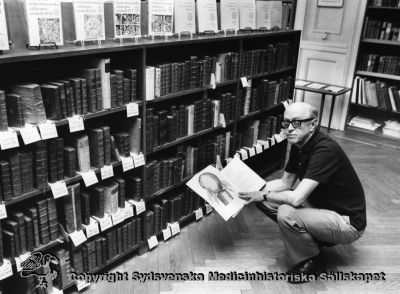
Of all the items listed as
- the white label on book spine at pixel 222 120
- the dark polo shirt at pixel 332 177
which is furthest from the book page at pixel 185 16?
the dark polo shirt at pixel 332 177

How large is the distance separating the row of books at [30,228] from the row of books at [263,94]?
1861mm

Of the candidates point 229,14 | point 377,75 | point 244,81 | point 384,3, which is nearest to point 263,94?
point 244,81

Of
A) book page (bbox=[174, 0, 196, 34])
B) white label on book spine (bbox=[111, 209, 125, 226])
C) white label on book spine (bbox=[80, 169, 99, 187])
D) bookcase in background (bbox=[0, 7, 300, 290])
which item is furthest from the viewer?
book page (bbox=[174, 0, 196, 34])

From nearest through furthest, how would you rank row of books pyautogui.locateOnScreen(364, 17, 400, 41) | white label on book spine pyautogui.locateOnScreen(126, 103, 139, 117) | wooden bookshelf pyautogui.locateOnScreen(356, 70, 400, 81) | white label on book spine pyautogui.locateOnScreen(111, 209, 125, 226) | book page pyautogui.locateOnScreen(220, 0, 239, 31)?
white label on book spine pyautogui.locateOnScreen(126, 103, 139, 117) < white label on book spine pyautogui.locateOnScreen(111, 209, 125, 226) < book page pyautogui.locateOnScreen(220, 0, 239, 31) < row of books pyautogui.locateOnScreen(364, 17, 400, 41) < wooden bookshelf pyautogui.locateOnScreen(356, 70, 400, 81)

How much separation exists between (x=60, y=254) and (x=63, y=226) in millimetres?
157

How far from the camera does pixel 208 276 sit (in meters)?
2.61

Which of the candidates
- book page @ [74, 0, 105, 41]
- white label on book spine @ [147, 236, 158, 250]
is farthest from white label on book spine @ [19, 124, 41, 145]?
white label on book spine @ [147, 236, 158, 250]

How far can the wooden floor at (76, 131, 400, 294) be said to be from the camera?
99.2 inches

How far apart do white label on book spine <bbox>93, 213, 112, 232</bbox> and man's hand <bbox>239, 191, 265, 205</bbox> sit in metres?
0.88

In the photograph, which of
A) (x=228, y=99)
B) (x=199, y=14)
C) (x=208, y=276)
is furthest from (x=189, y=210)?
(x=199, y=14)

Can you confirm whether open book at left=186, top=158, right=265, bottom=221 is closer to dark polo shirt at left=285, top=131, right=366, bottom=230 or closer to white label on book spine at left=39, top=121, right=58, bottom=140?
dark polo shirt at left=285, top=131, right=366, bottom=230

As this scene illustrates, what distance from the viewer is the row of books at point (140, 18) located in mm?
1947

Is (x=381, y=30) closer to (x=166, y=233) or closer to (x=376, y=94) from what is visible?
(x=376, y=94)

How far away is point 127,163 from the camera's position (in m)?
2.47
